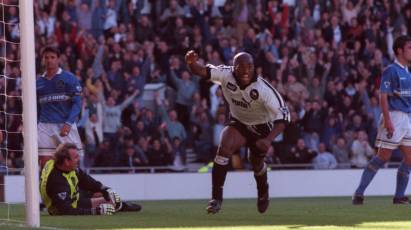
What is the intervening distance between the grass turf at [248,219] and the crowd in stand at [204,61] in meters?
7.18

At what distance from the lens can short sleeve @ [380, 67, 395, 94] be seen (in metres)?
15.6

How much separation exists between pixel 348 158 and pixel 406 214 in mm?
10639

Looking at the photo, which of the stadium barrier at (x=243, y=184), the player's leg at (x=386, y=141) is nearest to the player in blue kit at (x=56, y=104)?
the player's leg at (x=386, y=141)

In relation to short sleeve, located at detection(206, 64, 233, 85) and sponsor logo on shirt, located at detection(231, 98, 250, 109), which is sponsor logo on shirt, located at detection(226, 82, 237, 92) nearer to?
short sleeve, located at detection(206, 64, 233, 85)

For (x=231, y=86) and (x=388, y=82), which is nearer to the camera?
(x=231, y=86)

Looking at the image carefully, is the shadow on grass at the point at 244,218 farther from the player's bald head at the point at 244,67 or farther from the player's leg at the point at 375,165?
the player's bald head at the point at 244,67

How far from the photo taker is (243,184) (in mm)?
22062

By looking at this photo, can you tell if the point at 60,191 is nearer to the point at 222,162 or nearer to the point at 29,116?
the point at 222,162

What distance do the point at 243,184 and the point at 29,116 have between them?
1104 cm

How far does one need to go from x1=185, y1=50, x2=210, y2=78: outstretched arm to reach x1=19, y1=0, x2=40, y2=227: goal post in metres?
2.18

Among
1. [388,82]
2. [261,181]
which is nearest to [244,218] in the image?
[261,181]

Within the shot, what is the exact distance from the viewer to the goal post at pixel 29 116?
11344mm

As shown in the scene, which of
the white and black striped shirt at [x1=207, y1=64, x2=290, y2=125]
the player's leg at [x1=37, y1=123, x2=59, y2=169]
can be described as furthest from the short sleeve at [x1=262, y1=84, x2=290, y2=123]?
the player's leg at [x1=37, y1=123, x2=59, y2=169]

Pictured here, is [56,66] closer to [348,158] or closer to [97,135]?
[97,135]
